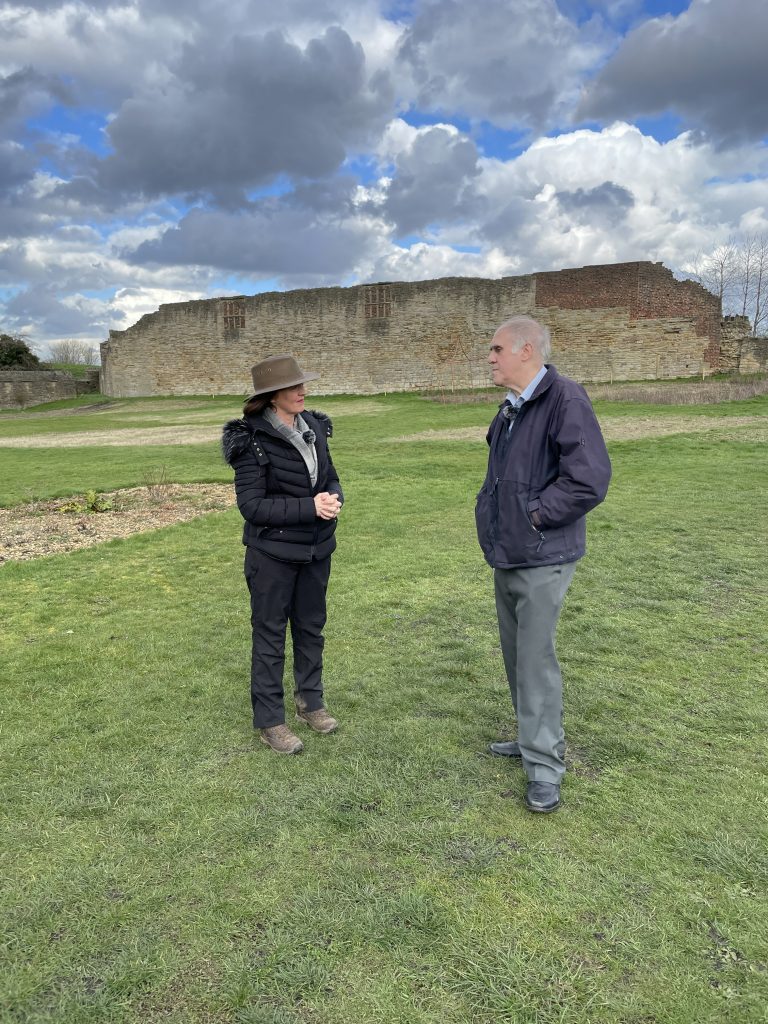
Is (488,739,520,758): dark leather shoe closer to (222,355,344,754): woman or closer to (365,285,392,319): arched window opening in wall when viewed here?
(222,355,344,754): woman

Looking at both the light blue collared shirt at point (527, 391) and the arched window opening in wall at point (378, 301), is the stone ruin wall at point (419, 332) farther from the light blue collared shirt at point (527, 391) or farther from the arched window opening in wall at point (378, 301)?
the light blue collared shirt at point (527, 391)

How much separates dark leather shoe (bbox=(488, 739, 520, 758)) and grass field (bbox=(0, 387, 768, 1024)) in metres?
0.06

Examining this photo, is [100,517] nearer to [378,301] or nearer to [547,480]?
[547,480]

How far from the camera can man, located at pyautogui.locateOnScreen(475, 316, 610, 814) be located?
9.16 ft

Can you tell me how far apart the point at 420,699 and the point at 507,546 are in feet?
4.86

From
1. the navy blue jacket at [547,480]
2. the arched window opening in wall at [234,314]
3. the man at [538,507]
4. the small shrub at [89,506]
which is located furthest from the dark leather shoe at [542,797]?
the arched window opening in wall at [234,314]

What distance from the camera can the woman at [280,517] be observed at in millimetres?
3320

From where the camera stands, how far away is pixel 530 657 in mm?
2990

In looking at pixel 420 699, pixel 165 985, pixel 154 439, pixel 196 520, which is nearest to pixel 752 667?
pixel 420 699

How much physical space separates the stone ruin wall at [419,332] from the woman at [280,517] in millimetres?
30706

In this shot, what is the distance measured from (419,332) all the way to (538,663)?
3445 cm

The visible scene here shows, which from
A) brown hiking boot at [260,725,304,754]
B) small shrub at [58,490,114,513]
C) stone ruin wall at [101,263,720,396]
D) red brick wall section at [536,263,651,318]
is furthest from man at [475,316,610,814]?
red brick wall section at [536,263,651,318]

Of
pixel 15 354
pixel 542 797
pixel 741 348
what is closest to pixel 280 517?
pixel 542 797

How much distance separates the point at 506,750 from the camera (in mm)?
3412
